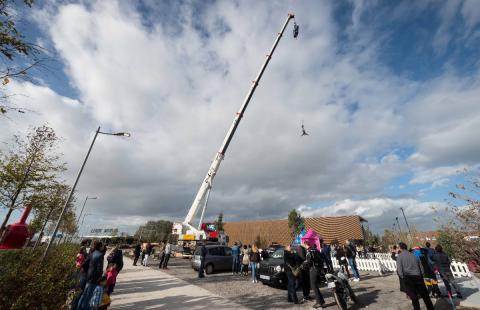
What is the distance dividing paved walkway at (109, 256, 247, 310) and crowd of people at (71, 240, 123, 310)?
4.46ft

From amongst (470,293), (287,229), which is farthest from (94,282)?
(287,229)

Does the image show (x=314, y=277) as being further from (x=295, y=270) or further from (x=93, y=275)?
(x=93, y=275)

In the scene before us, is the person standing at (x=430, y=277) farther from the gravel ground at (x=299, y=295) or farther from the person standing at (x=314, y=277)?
the person standing at (x=314, y=277)

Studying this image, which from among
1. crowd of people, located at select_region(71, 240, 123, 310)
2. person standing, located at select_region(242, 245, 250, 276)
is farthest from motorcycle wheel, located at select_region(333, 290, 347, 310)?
person standing, located at select_region(242, 245, 250, 276)

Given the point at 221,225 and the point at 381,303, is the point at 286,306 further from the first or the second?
the point at 221,225

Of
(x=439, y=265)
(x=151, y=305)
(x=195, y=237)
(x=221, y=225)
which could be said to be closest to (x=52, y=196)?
(x=195, y=237)

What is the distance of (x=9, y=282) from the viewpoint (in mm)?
3627

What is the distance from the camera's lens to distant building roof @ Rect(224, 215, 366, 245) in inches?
1591

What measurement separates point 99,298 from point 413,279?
7409 mm

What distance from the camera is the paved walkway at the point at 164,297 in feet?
25.7

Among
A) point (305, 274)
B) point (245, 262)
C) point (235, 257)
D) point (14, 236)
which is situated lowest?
point (305, 274)

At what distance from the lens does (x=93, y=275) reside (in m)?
6.28

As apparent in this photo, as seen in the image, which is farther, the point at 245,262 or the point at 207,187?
the point at 207,187

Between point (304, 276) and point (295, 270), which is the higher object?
point (295, 270)
